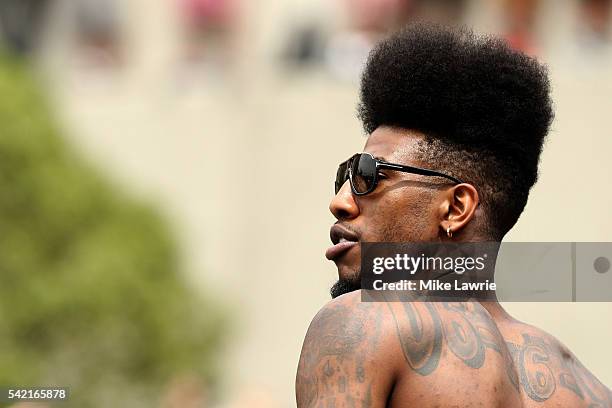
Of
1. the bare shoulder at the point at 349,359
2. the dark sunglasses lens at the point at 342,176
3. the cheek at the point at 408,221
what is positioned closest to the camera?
the bare shoulder at the point at 349,359

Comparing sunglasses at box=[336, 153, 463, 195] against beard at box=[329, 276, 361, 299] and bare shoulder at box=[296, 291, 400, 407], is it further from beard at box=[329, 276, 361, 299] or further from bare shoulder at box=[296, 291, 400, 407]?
bare shoulder at box=[296, 291, 400, 407]

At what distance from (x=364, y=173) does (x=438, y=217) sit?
25 cm

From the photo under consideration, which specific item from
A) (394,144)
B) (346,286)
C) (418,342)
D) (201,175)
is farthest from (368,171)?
(201,175)

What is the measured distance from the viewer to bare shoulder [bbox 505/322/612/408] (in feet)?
13.7

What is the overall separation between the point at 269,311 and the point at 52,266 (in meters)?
5.94

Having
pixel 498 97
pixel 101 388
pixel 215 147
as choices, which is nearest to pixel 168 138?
pixel 215 147

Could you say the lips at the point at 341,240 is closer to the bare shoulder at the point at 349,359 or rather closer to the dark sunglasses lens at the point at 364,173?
the dark sunglasses lens at the point at 364,173

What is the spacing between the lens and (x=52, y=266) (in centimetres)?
2281

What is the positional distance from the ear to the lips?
0.87ft

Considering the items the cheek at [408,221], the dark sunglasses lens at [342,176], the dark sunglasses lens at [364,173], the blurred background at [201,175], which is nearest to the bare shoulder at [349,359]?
the cheek at [408,221]

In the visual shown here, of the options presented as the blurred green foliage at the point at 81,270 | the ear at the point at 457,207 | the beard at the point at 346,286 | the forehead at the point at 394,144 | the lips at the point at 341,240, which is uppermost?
the blurred green foliage at the point at 81,270

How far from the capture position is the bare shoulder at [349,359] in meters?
3.77

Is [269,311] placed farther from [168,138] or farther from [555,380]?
[555,380]

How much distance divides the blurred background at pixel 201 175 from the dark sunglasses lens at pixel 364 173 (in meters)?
12.9
